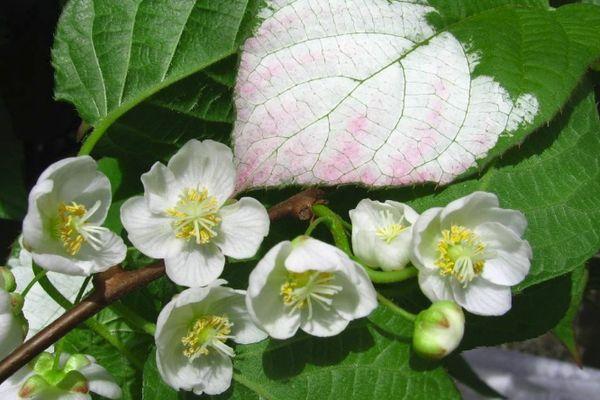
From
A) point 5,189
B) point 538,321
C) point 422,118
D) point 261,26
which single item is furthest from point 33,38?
point 538,321

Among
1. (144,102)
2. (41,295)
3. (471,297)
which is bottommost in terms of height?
(41,295)

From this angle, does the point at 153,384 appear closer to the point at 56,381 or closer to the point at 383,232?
the point at 56,381

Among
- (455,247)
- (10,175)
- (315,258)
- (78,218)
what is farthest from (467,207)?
(10,175)

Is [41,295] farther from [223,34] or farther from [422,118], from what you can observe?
[422,118]

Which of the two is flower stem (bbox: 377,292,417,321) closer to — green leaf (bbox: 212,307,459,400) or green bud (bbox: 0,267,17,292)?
green leaf (bbox: 212,307,459,400)

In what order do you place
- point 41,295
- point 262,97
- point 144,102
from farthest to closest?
point 41,295
point 144,102
point 262,97

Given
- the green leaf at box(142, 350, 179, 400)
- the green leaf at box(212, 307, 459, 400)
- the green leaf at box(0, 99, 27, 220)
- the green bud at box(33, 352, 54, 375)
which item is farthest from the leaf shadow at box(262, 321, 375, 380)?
the green leaf at box(0, 99, 27, 220)
